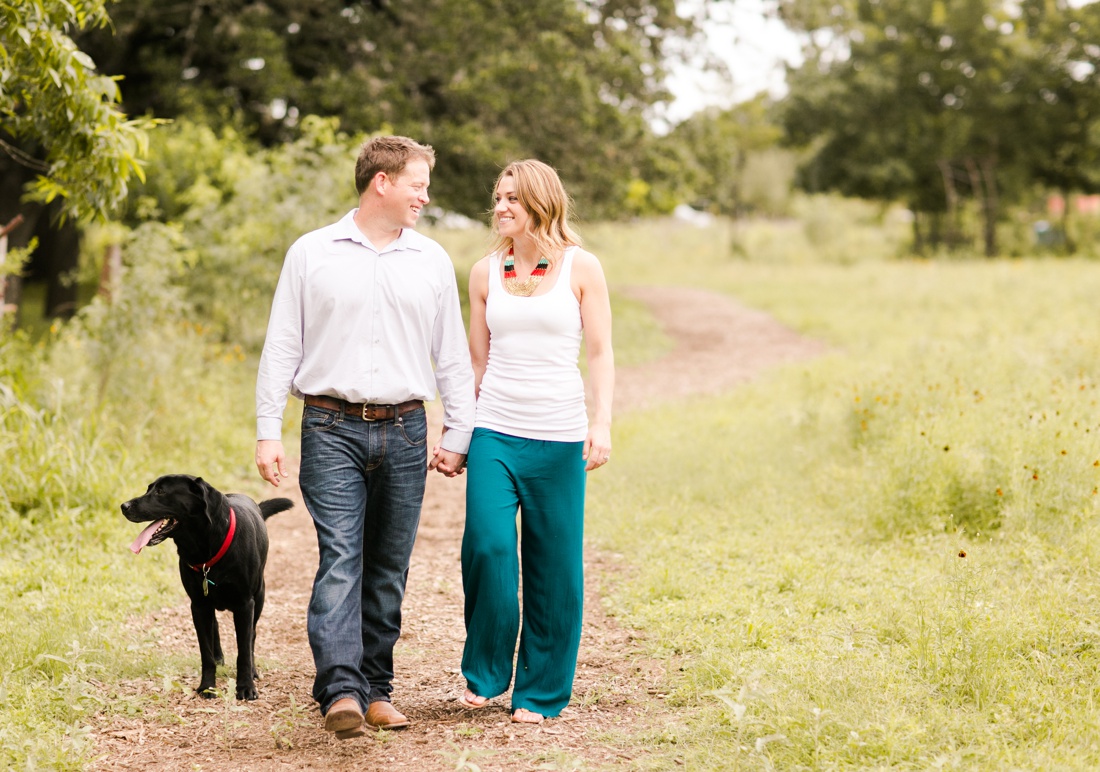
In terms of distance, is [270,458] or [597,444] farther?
[597,444]

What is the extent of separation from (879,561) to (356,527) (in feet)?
10.5

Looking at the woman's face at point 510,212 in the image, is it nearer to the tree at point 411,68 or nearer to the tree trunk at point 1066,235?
the tree at point 411,68

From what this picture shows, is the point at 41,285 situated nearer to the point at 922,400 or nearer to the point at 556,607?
the point at 922,400

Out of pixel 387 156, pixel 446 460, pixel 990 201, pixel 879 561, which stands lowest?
pixel 879 561

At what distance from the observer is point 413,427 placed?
393 centimetres

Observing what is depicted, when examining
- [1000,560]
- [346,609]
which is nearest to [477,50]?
[1000,560]

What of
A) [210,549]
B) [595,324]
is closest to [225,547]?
[210,549]

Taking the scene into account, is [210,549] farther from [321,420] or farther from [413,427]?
[413,427]

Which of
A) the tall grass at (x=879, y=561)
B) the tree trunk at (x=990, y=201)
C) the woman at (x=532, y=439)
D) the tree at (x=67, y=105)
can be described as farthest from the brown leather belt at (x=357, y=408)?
the tree trunk at (x=990, y=201)

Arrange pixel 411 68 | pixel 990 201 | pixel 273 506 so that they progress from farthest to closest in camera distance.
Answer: pixel 990 201, pixel 411 68, pixel 273 506

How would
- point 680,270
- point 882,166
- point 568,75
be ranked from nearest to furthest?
point 568,75 < point 680,270 < point 882,166

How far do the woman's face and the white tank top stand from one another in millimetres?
207

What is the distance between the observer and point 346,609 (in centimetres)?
381

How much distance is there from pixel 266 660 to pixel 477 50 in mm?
11938
